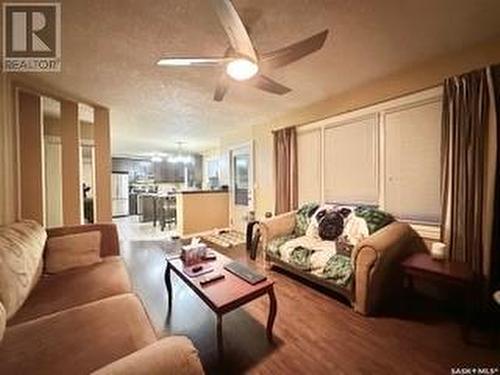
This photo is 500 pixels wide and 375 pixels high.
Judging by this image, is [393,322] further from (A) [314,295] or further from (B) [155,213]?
(B) [155,213]

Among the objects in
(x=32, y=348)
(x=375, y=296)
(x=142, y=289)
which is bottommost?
(x=142, y=289)

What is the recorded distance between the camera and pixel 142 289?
2.93 meters

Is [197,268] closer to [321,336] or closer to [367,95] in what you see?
[321,336]

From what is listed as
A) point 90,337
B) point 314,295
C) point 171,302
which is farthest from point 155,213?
point 90,337

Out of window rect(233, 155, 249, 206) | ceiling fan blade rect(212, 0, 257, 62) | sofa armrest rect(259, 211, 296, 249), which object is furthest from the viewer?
window rect(233, 155, 249, 206)

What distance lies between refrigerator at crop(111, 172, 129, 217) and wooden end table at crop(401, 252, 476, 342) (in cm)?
970

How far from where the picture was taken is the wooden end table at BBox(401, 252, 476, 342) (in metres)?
1.93

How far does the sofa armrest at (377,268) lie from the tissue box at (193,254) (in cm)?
147

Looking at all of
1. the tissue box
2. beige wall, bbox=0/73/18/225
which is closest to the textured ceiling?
beige wall, bbox=0/73/18/225

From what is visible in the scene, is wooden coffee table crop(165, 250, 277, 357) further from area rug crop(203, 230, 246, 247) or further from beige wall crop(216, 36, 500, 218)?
area rug crop(203, 230, 246, 247)

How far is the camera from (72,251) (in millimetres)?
2469

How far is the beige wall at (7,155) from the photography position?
2549 millimetres

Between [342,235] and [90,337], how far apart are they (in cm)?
261

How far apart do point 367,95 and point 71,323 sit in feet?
11.8
